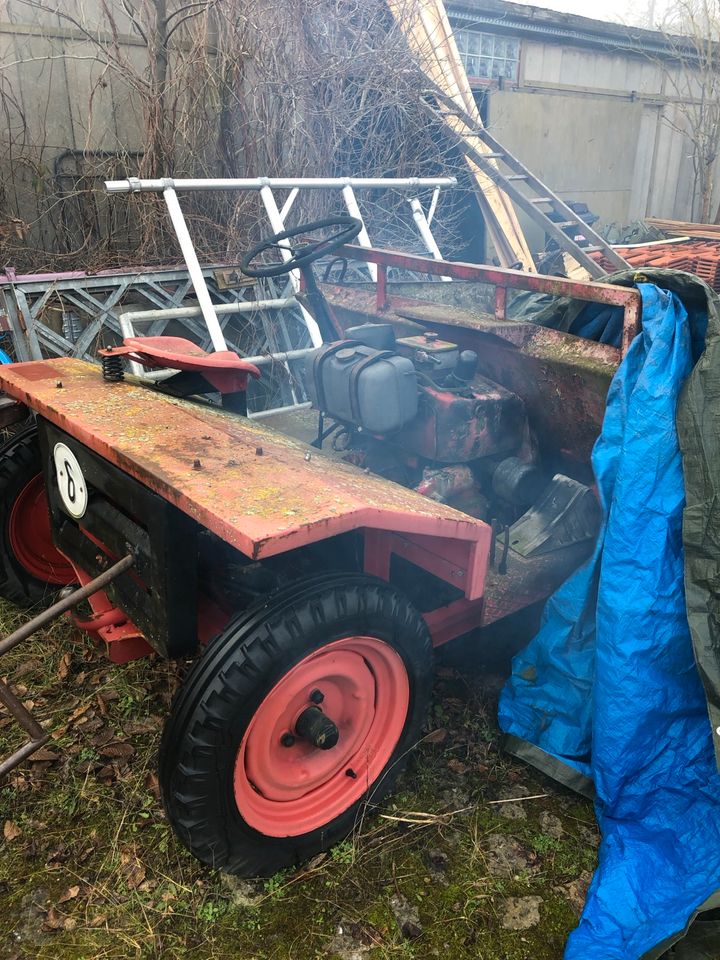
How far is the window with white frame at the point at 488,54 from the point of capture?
25.3ft

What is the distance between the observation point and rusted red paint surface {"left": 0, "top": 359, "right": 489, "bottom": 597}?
148cm

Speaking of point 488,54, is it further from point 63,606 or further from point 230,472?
point 63,606

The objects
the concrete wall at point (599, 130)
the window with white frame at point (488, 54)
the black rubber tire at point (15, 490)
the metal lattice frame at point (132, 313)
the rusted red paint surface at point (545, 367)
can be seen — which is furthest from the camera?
the concrete wall at point (599, 130)

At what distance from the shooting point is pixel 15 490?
8.64ft

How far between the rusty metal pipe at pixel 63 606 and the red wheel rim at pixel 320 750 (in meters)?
0.47

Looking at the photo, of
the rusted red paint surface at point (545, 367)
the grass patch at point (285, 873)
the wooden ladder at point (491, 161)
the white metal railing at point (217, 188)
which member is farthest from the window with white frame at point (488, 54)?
the grass patch at point (285, 873)

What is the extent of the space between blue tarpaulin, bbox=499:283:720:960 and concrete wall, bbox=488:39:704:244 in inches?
256

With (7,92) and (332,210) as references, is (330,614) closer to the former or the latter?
(332,210)

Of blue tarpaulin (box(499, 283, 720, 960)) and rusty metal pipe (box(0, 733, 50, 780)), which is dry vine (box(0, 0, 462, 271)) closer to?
blue tarpaulin (box(499, 283, 720, 960))

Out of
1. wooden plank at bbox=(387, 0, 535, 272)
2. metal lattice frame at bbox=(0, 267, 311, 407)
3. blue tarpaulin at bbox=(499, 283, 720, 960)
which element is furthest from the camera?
→ wooden plank at bbox=(387, 0, 535, 272)

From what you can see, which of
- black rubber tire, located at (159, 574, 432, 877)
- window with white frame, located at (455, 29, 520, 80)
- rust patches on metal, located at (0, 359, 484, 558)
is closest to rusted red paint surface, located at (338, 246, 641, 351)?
rust patches on metal, located at (0, 359, 484, 558)

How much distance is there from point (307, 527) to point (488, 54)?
812 cm

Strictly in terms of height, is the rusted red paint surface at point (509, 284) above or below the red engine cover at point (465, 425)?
above

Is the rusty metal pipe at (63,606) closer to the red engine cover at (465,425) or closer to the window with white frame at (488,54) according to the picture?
the red engine cover at (465,425)
